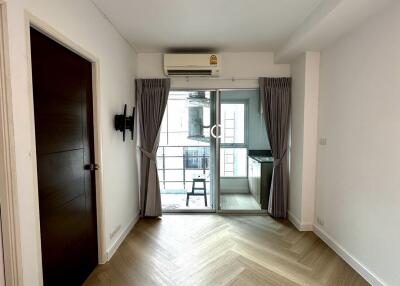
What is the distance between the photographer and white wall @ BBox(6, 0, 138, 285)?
1.33 metres

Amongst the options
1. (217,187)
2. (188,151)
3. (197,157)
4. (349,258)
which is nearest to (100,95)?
(188,151)

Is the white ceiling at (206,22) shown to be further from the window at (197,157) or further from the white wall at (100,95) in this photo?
the window at (197,157)

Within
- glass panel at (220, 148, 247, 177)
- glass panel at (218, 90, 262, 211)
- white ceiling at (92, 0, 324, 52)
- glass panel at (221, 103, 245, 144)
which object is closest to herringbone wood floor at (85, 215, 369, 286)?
glass panel at (218, 90, 262, 211)

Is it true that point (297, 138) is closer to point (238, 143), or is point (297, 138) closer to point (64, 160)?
point (238, 143)

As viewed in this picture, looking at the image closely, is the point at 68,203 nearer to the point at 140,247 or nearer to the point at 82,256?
the point at 82,256

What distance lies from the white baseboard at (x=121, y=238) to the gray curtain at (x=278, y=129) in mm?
2104

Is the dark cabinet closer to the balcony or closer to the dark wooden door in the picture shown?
the balcony

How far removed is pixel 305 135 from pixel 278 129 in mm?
522

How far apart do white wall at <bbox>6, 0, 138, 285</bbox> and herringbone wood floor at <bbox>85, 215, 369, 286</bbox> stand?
377mm

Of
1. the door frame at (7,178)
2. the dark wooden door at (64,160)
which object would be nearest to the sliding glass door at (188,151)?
the dark wooden door at (64,160)

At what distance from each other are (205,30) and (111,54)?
1137 mm

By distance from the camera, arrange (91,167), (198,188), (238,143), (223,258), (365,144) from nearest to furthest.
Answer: (365,144) < (91,167) < (223,258) < (238,143) < (198,188)

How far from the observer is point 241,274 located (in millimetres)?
2285

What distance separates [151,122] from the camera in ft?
12.0
